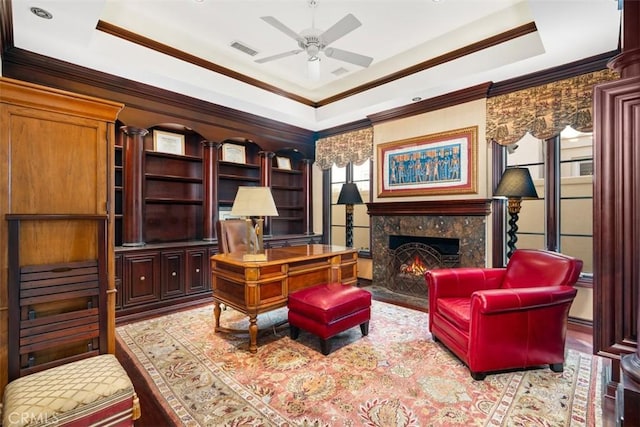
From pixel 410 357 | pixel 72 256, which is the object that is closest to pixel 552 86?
pixel 410 357

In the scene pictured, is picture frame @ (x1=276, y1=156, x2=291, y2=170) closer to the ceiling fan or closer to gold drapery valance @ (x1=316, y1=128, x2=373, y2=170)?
gold drapery valance @ (x1=316, y1=128, x2=373, y2=170)

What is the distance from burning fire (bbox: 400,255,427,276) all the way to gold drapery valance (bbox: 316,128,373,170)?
1891 mm

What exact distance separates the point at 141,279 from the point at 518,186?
4.41m

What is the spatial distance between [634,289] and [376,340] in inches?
77.9


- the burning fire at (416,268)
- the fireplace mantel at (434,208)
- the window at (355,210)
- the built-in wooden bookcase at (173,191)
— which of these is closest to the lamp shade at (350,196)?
the fireplace mantel at (434,208)

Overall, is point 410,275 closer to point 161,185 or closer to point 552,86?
point 552,86

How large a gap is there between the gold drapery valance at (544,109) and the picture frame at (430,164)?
0.31 metres

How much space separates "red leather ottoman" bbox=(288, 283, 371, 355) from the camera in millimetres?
2607

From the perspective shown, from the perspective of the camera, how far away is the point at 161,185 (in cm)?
442

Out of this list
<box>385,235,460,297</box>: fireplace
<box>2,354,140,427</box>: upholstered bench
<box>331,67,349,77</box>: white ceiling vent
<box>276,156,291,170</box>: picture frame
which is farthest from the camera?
<box>276,156,291,170</box>: picture frame

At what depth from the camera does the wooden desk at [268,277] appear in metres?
2.68

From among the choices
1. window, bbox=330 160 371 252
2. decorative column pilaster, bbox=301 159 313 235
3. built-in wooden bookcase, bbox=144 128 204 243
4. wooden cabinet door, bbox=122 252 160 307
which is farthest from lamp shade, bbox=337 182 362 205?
wooden cabinet door, bbox=122 252 160 307

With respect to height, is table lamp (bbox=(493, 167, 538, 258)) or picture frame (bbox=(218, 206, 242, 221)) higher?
table lamp (bbox=(493, 167, 538, 258))

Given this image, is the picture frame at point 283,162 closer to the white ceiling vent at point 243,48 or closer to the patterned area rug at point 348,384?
the white ceiling vent at point 243,48
